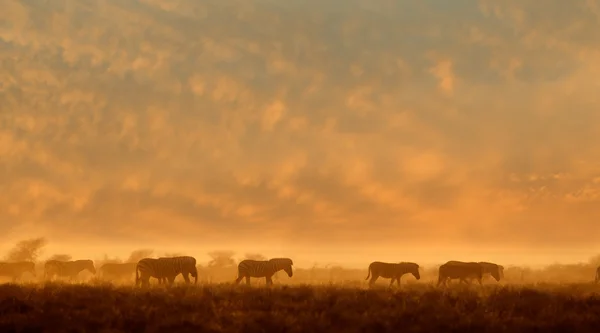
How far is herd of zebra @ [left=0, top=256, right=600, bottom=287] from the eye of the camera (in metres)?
32.3

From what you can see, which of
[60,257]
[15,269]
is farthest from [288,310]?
[60,257]

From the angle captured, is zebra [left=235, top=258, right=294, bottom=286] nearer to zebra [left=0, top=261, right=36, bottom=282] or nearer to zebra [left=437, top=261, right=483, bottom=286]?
zebra [left=437, top=261, right=483, bottom=286]

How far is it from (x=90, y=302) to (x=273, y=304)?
678 cm

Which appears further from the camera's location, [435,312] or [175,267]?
[175,267]

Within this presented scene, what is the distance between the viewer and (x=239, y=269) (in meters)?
34.4

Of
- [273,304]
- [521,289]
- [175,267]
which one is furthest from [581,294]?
[175,267]

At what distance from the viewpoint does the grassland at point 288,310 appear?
759 inches

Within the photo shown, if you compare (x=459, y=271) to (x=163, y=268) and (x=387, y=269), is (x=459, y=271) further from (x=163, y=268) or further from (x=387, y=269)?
(x=163, y=268)

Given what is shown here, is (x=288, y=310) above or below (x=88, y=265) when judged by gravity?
below

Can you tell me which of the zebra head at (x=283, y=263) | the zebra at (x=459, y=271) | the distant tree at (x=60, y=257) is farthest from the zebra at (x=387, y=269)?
the distant tree at (x=60, y=257)

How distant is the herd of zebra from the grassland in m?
4.67

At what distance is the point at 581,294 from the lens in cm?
2338

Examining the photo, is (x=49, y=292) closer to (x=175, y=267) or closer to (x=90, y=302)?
(x=90, y=302)

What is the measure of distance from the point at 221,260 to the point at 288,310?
72262mm
